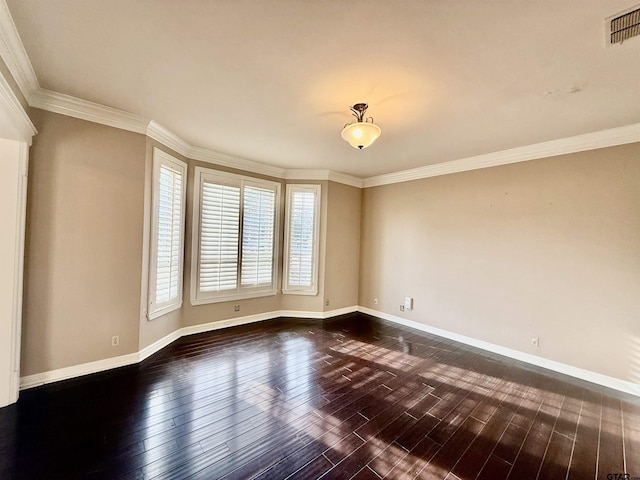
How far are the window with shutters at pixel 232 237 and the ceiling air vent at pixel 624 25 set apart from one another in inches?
166

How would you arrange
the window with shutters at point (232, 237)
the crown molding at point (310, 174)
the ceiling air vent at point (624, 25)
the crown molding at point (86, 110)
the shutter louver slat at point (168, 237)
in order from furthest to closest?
the crown molding at point (310, 174) → the window with shutters at point (232, 237) → the shutter louver slat at point (168, 237) → the crown molding at point (86, 110) → the ceiling air vent at point (624, 25)

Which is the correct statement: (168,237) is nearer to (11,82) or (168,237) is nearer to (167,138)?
(167,138)

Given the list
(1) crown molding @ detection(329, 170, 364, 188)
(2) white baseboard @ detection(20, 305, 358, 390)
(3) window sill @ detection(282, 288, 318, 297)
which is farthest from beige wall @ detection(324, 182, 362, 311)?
(2) white baseboard @ detection(20, 305, 358, 390)

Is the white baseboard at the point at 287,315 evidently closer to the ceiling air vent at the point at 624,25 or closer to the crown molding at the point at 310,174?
the crown molding at the point at 310,174

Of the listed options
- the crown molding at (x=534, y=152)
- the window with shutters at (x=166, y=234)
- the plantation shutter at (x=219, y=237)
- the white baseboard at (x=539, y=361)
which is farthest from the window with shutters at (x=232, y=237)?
the white baseboard at (x=539, y=361)

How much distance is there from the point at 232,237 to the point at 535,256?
4.39 m

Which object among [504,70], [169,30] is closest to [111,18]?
[169,30]

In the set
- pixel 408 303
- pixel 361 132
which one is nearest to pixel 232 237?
pixel 361 132

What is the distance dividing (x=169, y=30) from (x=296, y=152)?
2.38 m

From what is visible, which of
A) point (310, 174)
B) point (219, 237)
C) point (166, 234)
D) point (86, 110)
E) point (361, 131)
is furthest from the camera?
point (310, 174)

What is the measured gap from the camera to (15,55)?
1.94 metres

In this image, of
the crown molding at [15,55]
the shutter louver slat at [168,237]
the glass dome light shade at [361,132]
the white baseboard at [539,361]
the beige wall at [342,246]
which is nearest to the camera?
the crown molding at [15,55]

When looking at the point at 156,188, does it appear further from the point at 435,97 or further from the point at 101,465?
the point at 435,97

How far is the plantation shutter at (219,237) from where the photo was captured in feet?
13.5
